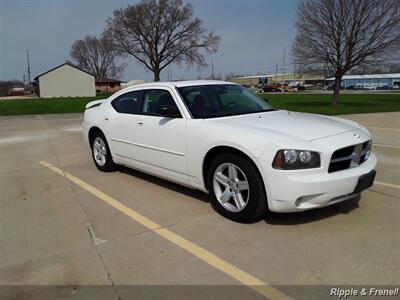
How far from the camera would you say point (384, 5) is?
85.6 feet

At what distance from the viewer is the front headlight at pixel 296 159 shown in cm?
376

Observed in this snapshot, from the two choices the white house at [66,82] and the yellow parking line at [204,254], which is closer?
the yellow parking line at [204,254]

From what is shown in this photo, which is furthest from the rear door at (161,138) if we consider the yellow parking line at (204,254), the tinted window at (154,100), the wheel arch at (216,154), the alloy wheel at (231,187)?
the yellow parking line at (204,254)

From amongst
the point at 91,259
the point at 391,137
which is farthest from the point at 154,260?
the point at 391,137

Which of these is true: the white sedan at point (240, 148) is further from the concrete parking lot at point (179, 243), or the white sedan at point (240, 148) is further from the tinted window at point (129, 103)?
the concrete parking lot at point (179, 243)

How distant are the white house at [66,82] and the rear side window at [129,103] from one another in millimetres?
68376

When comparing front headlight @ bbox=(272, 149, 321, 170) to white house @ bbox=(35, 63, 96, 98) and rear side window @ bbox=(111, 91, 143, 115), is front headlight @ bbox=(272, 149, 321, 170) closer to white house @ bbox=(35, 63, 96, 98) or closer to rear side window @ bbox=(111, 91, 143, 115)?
rear side window @ bbox=(111, 91, 143, 115)

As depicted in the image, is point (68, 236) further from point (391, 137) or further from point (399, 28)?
point (399, 28)

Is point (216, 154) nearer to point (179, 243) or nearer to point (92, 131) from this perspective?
point (179, 243)

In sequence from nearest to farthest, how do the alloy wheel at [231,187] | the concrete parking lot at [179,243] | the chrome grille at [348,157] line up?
the concrete parking lot at [179,243] < the chrome grille at [348,157] < the alloy wheel at [231,187]

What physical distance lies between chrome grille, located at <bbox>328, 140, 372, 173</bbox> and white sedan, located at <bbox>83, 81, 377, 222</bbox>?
0.03 feet

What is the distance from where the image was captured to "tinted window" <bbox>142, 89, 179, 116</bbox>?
5234 millimetres

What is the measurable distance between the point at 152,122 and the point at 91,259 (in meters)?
2.28

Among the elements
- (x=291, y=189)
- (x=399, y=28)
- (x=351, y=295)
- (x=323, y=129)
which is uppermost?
(x=399, y=28)
